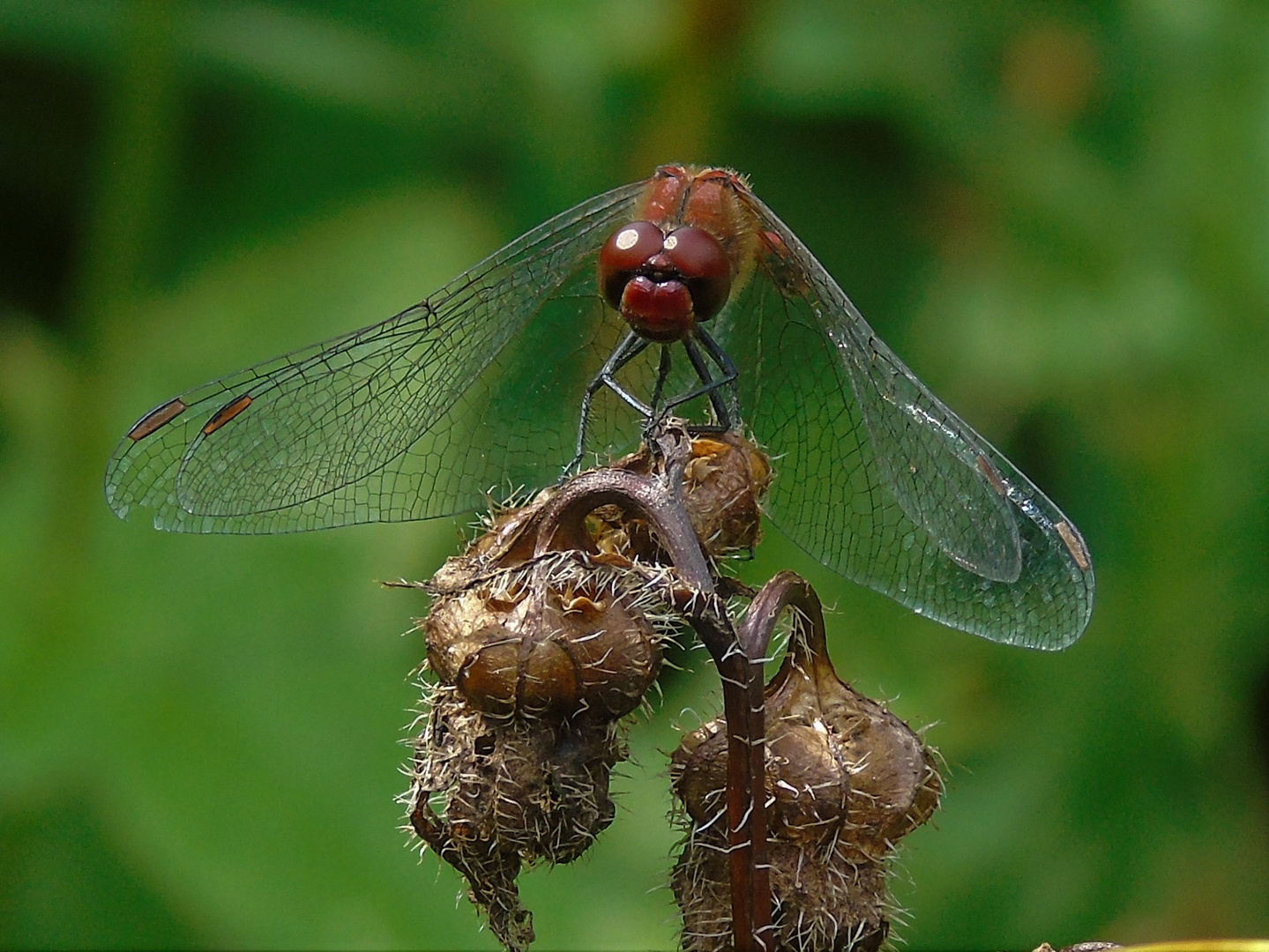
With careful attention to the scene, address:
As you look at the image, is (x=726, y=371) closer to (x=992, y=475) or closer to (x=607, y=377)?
(x=607, y=377)

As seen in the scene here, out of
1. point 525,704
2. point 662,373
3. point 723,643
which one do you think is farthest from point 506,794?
point 662,373

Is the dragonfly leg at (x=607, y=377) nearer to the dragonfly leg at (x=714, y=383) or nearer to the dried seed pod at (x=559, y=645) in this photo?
the dragonfly leg at (x=714, y=383)

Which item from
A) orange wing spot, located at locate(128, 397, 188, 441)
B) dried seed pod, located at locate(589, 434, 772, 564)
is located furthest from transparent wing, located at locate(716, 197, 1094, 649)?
orange wing spot, located at locate(128, 397, 188, 441)

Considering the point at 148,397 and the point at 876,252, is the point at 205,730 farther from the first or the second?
the point at 876,252

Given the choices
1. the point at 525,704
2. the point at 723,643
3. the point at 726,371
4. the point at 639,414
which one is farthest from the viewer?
the point at 726,371

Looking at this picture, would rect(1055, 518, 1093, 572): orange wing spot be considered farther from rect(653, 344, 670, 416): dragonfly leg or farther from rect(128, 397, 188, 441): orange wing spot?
rect(128, 397, 188, 441): orange wing spot
